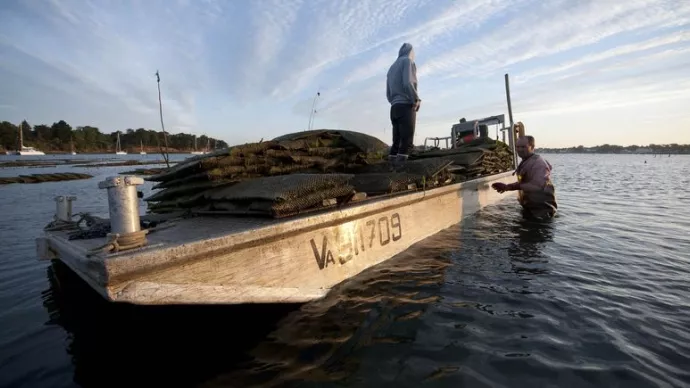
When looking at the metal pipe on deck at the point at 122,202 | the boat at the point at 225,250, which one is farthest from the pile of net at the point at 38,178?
the metal pipe on deck at the point at 122,202

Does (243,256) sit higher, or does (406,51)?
(406,51)

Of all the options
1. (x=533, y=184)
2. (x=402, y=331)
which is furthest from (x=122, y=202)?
(x=533, y=184)

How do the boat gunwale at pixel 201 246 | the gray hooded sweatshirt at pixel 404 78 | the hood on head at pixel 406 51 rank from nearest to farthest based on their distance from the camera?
the boat gunwale at pixel 201 246
the gray hooded sweatshirt at pixel 404 78
the hood on head at pixel 406 51

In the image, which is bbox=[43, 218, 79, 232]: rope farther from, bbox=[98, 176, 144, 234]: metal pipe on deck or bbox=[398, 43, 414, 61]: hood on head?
bbox=[398, 43, 414, 61]: hood on head

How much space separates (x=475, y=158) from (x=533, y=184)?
1360 mm

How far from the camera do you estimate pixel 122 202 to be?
7.13 feet

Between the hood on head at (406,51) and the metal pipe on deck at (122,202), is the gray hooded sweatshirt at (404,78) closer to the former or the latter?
the hood on head at (406,51)

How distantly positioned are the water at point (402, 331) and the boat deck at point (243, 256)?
0.33 m

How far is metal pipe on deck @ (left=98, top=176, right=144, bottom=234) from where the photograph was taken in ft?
6.96

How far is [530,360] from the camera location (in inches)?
94.5

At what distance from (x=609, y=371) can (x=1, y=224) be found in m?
11.9

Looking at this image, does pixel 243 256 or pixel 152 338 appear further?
pixel 152 338

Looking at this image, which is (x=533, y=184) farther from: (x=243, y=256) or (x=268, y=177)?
(x=243, y=256)

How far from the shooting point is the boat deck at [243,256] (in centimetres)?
203
